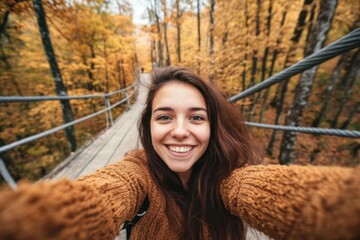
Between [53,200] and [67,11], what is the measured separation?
586 cm

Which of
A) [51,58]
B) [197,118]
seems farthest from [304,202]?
[51,58]

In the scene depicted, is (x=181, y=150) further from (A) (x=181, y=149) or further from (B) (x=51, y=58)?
(B) (x=51, y=58)

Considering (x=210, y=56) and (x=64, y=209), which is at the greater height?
(x=210, y=56)

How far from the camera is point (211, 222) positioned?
108 cm

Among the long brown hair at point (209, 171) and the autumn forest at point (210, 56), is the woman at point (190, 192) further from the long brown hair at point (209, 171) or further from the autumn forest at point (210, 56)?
the autumn forest at point (210, 56)

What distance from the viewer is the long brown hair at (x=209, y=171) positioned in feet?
3.53

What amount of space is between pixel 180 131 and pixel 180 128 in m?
0.02

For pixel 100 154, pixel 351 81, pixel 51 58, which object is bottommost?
pixel 100 154

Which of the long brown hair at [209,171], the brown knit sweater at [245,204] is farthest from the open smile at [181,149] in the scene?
the brown knit sweater at [245,204]

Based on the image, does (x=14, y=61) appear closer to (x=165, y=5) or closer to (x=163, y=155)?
(x=165, y=5)

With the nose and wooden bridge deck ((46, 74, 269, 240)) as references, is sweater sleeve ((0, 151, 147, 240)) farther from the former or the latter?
wooden bridge deck ((46, 74, 269, 240))

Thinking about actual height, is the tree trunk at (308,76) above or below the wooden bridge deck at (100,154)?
above

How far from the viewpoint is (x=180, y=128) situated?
1.06m

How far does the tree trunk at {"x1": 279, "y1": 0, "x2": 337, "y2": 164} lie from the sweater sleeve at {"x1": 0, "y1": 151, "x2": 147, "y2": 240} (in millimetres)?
3434
